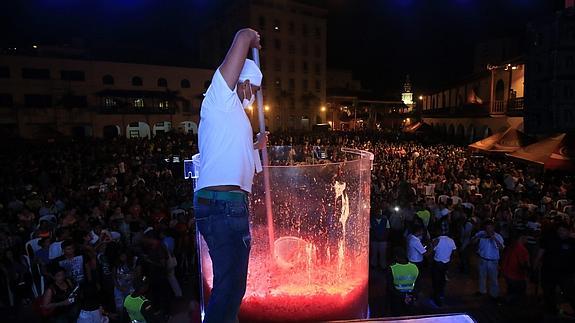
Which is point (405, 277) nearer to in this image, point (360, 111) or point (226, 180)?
point (226, 180)

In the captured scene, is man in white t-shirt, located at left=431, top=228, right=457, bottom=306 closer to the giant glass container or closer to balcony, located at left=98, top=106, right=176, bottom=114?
the giant glass container

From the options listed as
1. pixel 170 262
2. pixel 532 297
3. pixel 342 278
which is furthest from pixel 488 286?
pixel 170 262

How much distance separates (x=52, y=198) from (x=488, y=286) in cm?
1107

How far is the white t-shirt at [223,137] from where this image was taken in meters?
2.50

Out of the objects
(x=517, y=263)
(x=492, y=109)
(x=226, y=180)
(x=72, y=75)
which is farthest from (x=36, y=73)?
(x=226, y=180)

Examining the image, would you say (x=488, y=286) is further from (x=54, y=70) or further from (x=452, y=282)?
(x=54, y=70)

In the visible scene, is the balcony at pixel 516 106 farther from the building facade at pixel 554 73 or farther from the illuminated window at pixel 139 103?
the illuminated window at pixel 139 103

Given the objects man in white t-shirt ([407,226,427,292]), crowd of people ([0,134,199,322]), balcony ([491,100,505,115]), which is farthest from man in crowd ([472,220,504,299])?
balcony ([491,100,505,115])

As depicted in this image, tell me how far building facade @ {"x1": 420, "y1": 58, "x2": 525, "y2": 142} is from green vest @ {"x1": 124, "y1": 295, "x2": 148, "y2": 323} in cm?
2280

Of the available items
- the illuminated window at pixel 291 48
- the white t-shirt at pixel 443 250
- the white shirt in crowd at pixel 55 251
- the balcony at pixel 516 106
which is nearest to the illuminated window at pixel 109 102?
the illuminated window at pixel 291 48

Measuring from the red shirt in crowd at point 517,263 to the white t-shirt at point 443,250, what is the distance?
38.3 inches

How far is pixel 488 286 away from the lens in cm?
834

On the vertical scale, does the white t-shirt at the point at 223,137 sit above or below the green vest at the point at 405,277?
above

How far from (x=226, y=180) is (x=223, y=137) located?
269 millimetres
